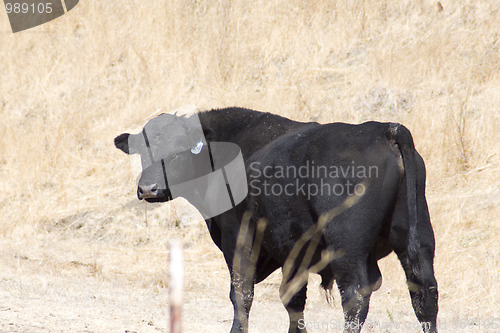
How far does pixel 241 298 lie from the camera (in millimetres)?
6055

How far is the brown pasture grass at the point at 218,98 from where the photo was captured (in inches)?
377

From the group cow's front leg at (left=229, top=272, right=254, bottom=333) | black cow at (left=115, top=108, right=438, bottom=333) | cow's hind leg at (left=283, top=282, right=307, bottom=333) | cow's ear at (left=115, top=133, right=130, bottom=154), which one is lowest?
cow's hind leg at (left=283, top=282, right=307, bottom=333)

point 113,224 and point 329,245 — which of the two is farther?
point 113,224

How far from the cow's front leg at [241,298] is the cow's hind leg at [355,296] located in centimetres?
125

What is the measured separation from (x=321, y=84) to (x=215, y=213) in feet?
22.6

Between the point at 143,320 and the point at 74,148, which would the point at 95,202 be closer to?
the point at 74,148

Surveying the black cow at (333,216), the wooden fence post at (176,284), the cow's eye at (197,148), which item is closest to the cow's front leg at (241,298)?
the black cow at (333,216)

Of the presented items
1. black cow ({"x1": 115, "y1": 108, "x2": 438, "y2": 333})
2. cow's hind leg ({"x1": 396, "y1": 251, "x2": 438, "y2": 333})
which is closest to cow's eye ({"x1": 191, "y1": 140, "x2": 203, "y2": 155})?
black cow ({"x1": 115, "y1": 108, "x2": 438, "y2": 333})

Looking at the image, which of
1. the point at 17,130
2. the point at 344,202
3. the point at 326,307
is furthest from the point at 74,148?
the point at 344,202

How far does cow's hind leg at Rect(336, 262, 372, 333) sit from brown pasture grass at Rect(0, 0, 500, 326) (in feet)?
9.70

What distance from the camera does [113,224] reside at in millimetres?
11164

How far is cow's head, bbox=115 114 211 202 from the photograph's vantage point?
249 inches

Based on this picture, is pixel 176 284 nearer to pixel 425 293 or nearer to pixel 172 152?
pixel 425 293

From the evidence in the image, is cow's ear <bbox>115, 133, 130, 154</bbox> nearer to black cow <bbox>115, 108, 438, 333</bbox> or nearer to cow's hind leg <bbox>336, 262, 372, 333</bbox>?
black cow <bbox>115, 108, 438, 333</bbox>
